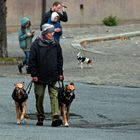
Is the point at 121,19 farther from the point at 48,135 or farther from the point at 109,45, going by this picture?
the point at 48,135

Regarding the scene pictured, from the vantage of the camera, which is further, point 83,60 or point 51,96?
point 83,60

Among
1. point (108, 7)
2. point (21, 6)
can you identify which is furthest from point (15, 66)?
point (108, 7)

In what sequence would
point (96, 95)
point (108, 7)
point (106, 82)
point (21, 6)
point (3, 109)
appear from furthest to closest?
1. point (108, 7)
2. point (21, 6)
3. point (106, 82)
4. point (96, 95)
5. point (3, 109)

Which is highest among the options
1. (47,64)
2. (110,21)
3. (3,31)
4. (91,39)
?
(47,64)

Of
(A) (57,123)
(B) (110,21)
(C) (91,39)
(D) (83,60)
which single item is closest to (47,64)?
(A) (57,123)

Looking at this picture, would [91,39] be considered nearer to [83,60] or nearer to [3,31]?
[3,31]

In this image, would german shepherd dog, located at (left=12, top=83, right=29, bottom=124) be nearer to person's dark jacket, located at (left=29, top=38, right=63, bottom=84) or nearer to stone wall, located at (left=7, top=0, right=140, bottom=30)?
person's dark jacket, located at (left=29, top=38, right=63, bottom=84)

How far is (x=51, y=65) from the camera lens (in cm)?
1093

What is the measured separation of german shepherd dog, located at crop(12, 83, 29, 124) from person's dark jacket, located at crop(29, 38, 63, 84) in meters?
0.33

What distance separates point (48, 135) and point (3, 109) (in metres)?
3.30

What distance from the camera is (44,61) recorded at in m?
10.9

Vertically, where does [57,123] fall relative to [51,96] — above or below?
below

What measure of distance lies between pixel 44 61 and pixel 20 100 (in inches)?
29.5

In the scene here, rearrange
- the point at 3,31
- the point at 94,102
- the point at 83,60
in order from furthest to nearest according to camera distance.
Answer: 1. the point at 3,31
2. the point at 83,60
3. the point at 94,102
